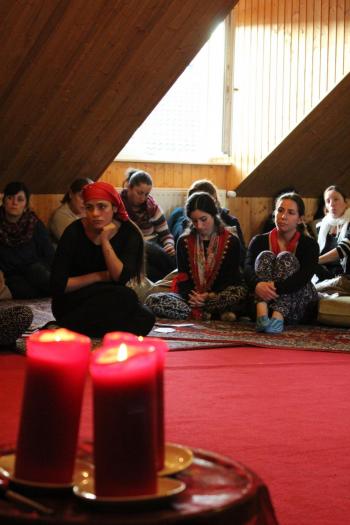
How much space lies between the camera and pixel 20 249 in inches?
239

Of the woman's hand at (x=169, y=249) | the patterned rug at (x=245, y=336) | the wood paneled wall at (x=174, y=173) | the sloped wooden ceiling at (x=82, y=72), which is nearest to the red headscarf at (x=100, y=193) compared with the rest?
the patterned rug at (x=245, y=336)

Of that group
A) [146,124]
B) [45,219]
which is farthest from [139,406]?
[146,124]

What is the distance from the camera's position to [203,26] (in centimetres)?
559

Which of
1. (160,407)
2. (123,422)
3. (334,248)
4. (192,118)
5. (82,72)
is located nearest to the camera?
(123,422)

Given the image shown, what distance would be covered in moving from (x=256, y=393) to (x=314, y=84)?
14.5 feet

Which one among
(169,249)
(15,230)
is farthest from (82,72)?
(169,249)

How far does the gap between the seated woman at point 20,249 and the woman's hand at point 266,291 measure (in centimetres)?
181

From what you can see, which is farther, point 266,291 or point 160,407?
point 266,291

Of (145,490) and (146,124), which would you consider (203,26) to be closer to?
(146,124)

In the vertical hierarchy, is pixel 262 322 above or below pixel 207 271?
below

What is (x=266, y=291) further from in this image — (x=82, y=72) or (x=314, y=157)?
(x=314, y=157)

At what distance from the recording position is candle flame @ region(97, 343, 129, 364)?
90cm

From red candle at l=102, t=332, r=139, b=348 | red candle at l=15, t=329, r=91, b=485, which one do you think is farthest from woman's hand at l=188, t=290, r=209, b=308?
red candle at l=15, t=329, r=91, b=485

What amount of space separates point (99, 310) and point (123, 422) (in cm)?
324
